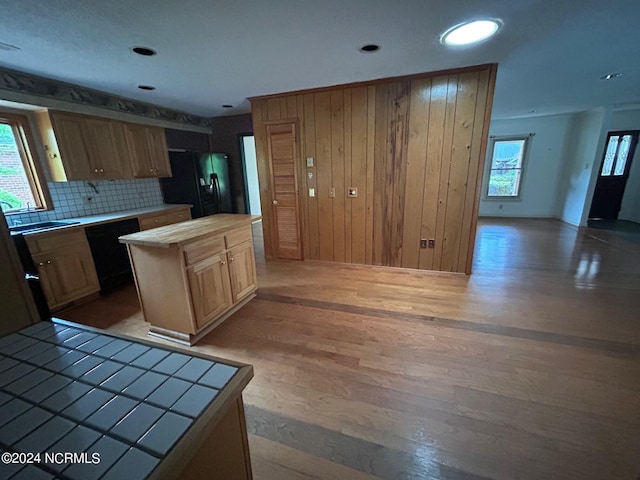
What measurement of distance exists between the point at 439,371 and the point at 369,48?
2.75 m

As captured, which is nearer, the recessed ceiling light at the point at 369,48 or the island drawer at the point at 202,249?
the island drawer at the point at 202,249

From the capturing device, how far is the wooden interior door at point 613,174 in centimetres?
597

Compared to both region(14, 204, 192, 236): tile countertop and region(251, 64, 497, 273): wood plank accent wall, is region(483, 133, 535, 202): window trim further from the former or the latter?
region(14, 204, 192, 236): tile countertop

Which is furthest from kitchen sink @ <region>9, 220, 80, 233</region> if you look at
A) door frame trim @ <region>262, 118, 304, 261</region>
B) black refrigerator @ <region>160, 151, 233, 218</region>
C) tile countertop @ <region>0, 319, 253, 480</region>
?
tile countertop @ <region>0, 319, 253, 480</region>

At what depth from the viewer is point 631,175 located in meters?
6.11

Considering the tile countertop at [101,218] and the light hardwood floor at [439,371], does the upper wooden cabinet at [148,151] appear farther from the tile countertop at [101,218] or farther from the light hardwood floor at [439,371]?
the light hardwood floor at [439,371]

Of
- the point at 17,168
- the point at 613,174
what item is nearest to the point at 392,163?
the point at 17,168

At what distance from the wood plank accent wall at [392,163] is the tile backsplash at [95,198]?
1.92 meters

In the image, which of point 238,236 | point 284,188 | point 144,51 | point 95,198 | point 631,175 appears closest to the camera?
point 144,51

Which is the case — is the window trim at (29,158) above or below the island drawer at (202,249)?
above

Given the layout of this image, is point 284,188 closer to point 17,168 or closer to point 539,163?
point 17,168

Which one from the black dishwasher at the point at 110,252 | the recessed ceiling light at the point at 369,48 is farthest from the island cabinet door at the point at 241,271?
the recessed ceiling light at the point at 369,48

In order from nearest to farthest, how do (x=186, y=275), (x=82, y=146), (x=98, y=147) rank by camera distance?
(x=186, y=275) < (x=82, y=146) < (x=98, y=147)

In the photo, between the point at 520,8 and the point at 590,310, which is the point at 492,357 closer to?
the point at 590,310
